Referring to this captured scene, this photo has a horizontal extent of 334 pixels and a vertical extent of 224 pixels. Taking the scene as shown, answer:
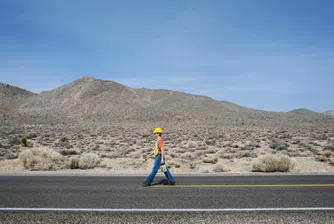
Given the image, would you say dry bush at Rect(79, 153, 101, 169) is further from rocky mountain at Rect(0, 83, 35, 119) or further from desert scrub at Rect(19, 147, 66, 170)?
rocky mountain at Rect(0, 83, 35, 119)

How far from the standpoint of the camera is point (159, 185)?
864cm

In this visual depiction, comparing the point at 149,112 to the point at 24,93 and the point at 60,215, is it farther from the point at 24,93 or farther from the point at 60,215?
the point at 60,215

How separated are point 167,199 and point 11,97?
421ft

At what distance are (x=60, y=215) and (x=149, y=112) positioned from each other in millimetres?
85790

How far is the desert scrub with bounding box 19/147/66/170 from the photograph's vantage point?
46.7ft

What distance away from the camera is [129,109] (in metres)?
94.9

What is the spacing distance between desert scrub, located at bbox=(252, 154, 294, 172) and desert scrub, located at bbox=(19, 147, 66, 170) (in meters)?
9.91

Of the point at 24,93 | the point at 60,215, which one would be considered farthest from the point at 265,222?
the point at 24,93

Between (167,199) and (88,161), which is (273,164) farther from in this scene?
(88,161)

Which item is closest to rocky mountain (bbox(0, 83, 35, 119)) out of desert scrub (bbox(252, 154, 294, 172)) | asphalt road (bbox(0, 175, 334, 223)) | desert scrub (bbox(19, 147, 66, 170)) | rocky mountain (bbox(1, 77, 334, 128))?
rocky mountain (bbox(1, 77, 334, 128))

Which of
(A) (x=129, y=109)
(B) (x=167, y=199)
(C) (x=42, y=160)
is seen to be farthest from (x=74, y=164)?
(A) (x=129, y=109)

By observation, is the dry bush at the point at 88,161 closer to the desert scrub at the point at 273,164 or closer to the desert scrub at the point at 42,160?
the desert scrub at the point at 42,160

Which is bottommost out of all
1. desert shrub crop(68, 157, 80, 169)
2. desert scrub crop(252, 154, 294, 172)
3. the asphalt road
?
desert shrub crop(68, 157, 80, 169)

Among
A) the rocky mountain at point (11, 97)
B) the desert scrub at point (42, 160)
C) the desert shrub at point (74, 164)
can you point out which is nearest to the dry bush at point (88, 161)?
the desert shrub at point (74, 164)
